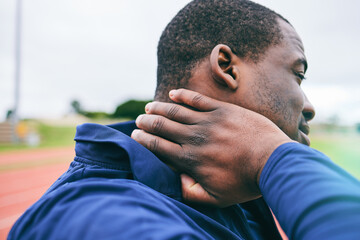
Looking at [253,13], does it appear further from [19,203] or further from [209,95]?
[19,203]

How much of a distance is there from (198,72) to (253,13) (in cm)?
62

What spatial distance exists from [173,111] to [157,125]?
0.11m

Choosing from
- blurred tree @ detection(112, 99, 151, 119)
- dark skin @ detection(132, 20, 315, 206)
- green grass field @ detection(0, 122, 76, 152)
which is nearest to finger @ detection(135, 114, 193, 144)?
dark skin @ detection(132, 20, 315, 206)

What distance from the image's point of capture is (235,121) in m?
1.21

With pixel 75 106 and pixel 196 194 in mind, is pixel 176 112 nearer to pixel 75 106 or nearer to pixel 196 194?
pixel 196 194

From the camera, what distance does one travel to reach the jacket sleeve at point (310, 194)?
2.38 feet

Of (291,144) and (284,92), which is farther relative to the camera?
(284,92)

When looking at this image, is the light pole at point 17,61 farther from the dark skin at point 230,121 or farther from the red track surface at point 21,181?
the dark skin at point 230,121

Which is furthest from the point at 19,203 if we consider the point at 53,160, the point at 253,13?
the point at 253,13

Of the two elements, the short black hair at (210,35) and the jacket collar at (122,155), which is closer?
the jacket collar at (122,155)

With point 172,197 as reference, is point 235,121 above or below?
above

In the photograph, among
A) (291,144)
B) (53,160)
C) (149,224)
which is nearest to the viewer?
(149,224)

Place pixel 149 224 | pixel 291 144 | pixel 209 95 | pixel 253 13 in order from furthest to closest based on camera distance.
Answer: pixel 253 13 < pixel 209 95 < pixel 291 144 < pixel 149 224

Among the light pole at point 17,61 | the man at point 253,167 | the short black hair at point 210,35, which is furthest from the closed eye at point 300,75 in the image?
the light pole at point 17,61
